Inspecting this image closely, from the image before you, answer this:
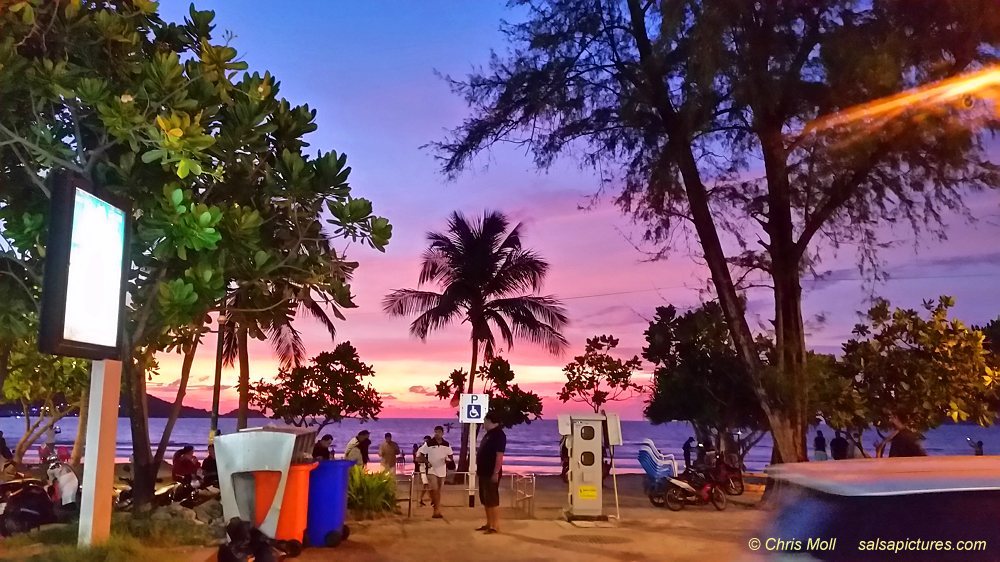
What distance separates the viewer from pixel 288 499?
402 inches

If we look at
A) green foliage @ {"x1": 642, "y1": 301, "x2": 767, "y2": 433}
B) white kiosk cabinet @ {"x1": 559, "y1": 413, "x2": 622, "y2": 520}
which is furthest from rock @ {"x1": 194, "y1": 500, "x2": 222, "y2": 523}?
green foliage @ {"x1": 642, "y1": 301, "x2": 767, "y2": 433}

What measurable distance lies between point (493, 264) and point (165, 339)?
1678cm

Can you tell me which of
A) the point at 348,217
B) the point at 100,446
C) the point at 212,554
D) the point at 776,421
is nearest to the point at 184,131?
the point at 348,217

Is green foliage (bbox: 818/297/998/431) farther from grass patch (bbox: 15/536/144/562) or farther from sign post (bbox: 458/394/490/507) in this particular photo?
grass patch (bbox: 15/536/144/562)

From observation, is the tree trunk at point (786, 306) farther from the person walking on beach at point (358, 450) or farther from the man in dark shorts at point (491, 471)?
the person walking on beach at point (358, 450)

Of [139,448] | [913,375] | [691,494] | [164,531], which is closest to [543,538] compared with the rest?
[691,494]

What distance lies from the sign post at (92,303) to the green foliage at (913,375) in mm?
16513

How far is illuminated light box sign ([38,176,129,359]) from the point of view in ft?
22.3

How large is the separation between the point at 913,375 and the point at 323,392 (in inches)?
722

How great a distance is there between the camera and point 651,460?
1748 cm

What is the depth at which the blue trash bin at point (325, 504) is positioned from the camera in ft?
36.3

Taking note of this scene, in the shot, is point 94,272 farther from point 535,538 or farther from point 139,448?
point 535,538

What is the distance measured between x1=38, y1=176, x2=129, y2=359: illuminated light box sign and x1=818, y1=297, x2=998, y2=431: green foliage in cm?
1661

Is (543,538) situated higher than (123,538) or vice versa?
(123,538)
